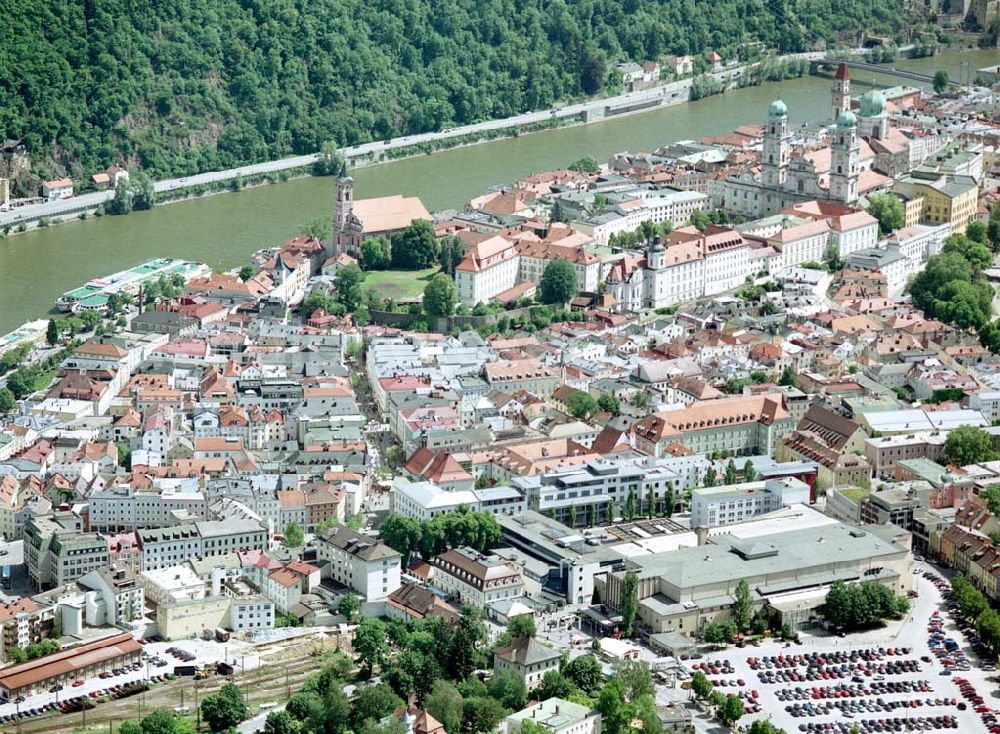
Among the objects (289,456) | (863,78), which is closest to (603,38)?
(863,78)

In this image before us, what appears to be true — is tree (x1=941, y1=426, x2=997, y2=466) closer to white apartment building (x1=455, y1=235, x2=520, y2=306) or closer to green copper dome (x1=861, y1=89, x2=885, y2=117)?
white apartment building (x1=455, y1=235, x2=520, y2=306)

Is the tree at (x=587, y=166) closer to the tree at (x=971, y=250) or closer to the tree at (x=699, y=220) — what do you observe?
the tree at (x=699, y=220)

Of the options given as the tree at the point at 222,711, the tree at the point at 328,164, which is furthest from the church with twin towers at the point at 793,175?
the tree at the point at 222,711

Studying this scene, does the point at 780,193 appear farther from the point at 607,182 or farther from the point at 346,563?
the point at 346,563

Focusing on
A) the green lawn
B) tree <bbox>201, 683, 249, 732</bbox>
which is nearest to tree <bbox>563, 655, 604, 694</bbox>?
tree <bbox>201, 683, 249, 732</bbox>

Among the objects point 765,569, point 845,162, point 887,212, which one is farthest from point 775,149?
point 765,569
